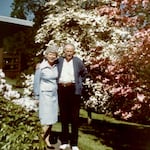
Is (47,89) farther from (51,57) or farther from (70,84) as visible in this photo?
(51,57)

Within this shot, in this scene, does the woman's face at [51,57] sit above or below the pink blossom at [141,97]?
above

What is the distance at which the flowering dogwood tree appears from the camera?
32.3 ft

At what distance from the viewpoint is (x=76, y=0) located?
14.1 metres

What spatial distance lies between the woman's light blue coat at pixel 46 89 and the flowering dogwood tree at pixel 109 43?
2012mm

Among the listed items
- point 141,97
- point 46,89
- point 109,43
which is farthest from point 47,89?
point 109,43

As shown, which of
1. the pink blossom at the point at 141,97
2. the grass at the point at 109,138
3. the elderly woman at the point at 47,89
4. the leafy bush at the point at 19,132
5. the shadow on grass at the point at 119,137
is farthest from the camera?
the shadow on grass at the point at 119,137

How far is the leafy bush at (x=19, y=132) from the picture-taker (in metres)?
6.17

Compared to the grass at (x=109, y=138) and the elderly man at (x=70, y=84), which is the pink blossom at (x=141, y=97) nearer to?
the elderly man at (x=70, y=84)

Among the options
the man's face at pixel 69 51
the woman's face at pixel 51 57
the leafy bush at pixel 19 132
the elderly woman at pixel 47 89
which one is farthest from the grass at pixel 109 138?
the leafy bush at pixel 19 132

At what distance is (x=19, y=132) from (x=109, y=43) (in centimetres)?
653

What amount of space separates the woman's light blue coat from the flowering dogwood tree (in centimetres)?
201

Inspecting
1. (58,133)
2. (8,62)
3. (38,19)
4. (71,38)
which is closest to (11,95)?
(58,133)

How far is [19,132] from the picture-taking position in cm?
626

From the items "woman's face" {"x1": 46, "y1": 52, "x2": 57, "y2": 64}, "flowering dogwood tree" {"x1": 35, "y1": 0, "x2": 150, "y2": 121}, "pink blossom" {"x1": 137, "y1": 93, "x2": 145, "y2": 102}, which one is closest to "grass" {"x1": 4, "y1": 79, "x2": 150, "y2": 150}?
"flowering dogwood tree" {"x1": 35, "y1": 0, "x2": 150, "y2": 121}
